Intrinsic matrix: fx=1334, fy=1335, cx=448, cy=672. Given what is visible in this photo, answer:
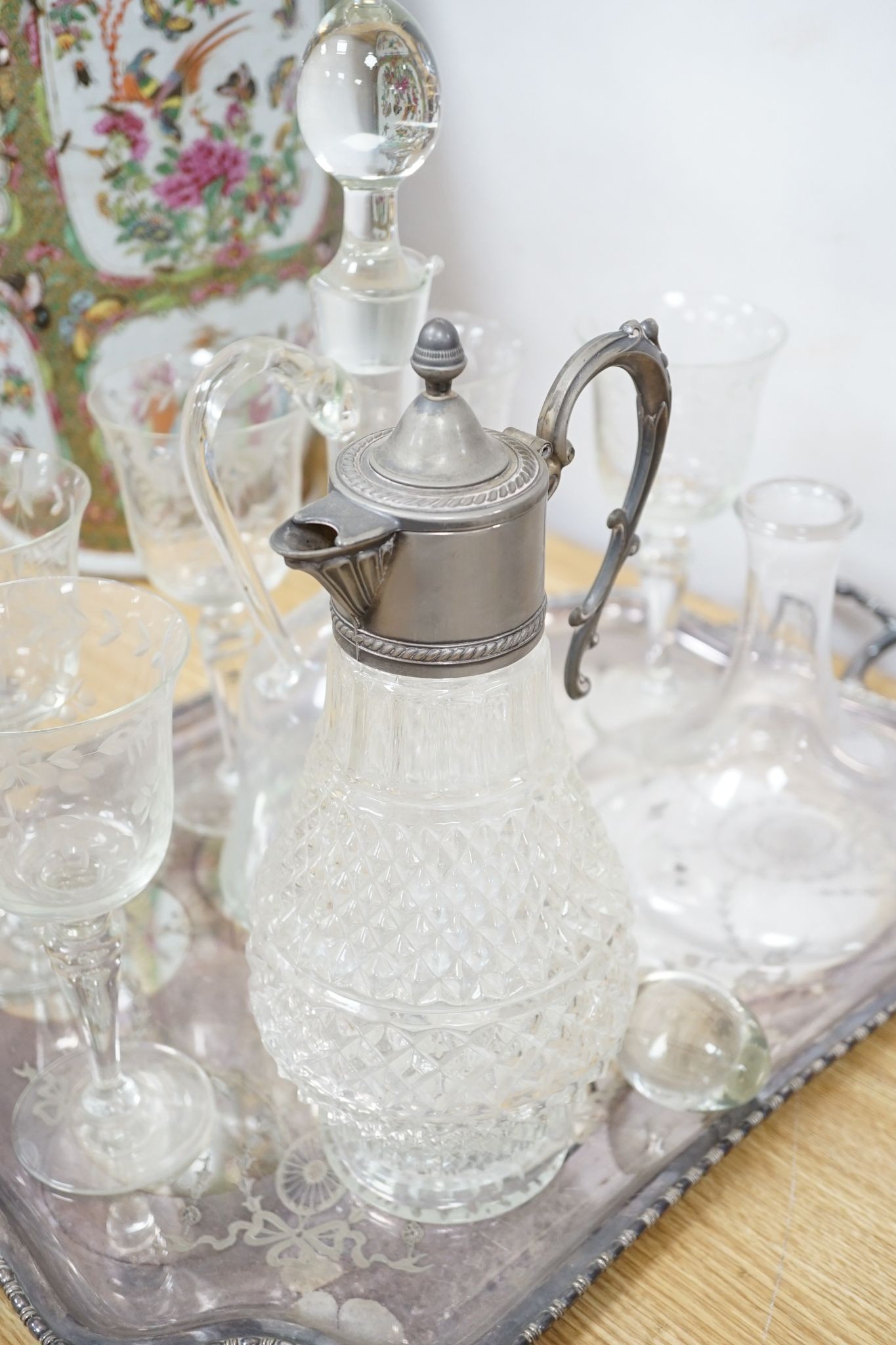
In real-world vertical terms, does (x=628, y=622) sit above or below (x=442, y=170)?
below

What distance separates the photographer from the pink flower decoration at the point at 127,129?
0.73m

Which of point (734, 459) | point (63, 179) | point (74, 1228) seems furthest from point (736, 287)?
point (74, 1228)

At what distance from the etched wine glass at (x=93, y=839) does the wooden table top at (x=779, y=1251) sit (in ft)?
0.22

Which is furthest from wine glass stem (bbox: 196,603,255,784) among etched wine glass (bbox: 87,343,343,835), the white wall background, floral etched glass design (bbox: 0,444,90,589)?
the white wall background

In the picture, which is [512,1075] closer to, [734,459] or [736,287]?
[734,459]

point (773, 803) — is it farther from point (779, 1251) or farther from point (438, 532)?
point (438, 532)

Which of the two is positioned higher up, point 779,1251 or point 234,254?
point 234,254

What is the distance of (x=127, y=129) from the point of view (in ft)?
2.40

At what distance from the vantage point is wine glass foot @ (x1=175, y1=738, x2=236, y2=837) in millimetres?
643

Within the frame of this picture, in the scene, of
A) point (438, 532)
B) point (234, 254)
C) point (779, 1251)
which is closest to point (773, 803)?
point (779, 1251)

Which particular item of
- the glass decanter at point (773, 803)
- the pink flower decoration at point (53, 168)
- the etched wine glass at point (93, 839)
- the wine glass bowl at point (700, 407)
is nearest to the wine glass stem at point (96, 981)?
the etched wine glass at point (93, 839)

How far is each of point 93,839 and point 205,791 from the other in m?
0.22

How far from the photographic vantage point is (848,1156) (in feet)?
1.58

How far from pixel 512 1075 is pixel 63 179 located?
21.8 inches
